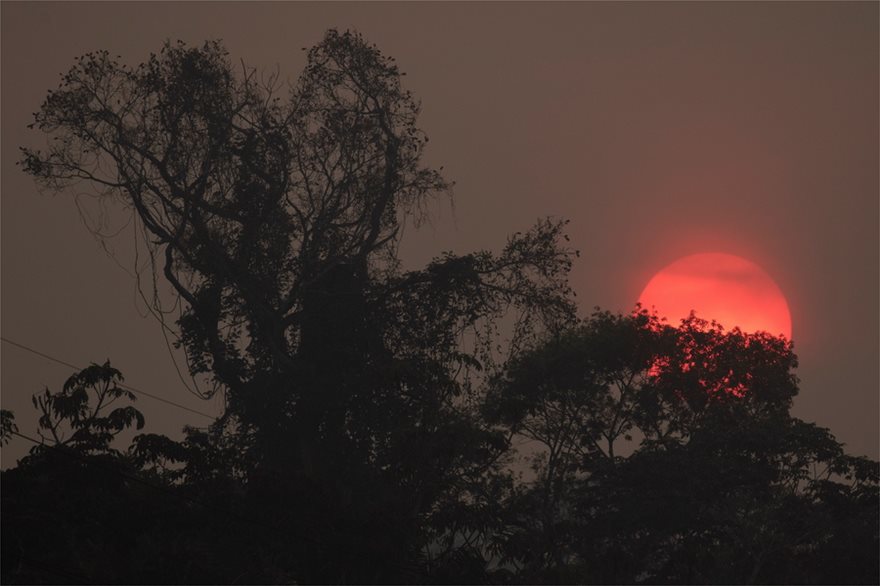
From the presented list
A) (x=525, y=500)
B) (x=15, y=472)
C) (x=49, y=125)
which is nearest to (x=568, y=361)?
(x=525, y=500)

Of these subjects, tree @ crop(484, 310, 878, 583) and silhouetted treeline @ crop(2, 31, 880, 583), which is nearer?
silhouetted treeline @ crop(2, 31, 880, 583)

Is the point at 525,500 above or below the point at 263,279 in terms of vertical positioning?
below

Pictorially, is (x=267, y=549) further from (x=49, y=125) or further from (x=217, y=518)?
(x=49, y=125)

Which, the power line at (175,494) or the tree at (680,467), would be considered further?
the tree at (680,467)

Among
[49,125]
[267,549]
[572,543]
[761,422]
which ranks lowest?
[267,549]

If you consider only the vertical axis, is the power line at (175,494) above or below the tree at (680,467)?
below

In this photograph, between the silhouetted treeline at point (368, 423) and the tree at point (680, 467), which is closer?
the silhouetted treeline at point (368, 423)

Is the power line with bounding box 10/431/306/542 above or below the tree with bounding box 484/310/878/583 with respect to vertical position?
below

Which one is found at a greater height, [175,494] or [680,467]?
[680,467]

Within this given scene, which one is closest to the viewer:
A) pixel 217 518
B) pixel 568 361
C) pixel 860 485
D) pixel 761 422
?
pixel 217 518

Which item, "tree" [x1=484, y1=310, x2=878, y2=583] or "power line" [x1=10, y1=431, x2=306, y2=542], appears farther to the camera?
"tree" [x1=484, y1=310, x2=878, y2=583]

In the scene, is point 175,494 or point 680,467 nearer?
point 175,494

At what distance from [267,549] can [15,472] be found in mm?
5358

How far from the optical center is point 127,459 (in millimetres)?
26609
